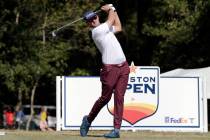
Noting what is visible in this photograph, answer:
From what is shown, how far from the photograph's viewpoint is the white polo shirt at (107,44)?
9.88m

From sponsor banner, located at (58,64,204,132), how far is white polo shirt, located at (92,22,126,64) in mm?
7364

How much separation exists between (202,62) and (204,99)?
17.5 meters

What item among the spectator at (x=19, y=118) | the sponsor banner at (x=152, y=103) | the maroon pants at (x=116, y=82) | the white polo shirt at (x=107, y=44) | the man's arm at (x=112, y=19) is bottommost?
the spectator at (x=19, y=118)

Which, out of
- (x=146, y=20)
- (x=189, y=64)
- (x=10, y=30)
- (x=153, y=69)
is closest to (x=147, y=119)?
(x=153, y=69)

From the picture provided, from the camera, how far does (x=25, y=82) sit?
3484 cm

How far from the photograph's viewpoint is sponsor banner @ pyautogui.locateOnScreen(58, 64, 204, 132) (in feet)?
56.9

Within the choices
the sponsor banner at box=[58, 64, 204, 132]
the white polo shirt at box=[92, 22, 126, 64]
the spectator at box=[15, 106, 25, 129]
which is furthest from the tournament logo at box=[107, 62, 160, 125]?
the spectator at box=[15, 106, 25, 129]

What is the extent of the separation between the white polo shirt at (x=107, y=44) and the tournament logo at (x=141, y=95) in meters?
7.07

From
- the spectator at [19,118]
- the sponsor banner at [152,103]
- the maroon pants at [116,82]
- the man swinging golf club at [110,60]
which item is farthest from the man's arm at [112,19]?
the spectator at [19,118]

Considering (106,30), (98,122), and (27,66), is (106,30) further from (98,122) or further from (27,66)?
(27,66)

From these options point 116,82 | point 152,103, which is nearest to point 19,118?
point 152,103

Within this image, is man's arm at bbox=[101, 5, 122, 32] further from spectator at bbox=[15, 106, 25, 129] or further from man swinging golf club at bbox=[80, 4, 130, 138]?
spectator at bbox=[15, 106, 25, 129]

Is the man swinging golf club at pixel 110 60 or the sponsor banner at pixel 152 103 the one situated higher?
the man swinging golf club at pixel 110 60

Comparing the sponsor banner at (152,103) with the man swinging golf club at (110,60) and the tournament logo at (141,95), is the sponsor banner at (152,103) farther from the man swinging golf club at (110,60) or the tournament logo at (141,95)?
the man swinging golf club at (110,60)
